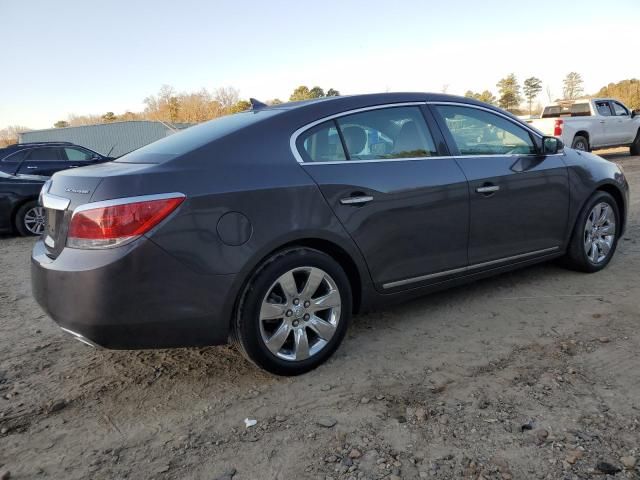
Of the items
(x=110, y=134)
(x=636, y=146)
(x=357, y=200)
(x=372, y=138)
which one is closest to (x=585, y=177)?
(x=372, y=138)

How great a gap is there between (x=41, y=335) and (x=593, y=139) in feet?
48.2

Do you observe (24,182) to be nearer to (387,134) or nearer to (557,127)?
(387,134)

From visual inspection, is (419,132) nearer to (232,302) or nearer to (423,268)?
(423,268)

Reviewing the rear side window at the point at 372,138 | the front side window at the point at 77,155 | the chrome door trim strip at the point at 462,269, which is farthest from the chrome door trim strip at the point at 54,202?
the front side window at the point at 77,155

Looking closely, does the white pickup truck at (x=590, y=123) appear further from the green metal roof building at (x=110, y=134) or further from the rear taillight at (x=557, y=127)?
the green metal roof building at (x=110, y=134)

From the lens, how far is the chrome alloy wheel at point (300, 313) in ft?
9.26

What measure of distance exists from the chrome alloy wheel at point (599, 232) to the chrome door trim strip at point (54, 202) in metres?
4.02

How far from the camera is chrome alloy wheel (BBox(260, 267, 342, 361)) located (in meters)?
2.82

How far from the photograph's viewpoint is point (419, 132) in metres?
3.55

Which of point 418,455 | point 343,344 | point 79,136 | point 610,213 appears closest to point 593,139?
point 610,213

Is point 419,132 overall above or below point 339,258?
above

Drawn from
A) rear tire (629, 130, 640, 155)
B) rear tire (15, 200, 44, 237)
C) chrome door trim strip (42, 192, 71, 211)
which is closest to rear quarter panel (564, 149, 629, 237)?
chrome door trim strip (42, 192, 71, 211)

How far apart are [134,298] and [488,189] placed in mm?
2504

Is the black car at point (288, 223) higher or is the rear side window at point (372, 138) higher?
the rear side window at point (372, 138)
